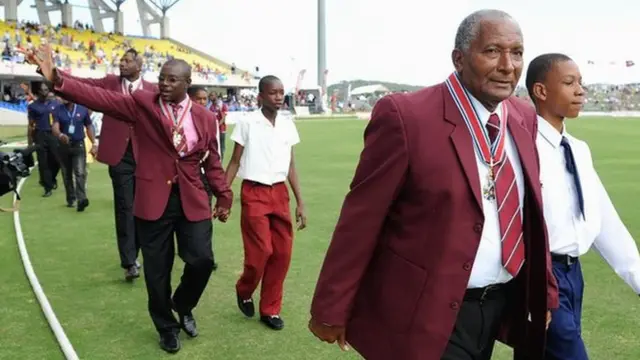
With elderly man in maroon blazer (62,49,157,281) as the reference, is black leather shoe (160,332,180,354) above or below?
below

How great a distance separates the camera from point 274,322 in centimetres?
539

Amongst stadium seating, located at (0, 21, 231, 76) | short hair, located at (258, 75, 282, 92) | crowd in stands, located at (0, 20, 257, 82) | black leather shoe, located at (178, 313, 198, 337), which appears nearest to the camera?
black leather shoe, located at (178, 313, 198, 337)

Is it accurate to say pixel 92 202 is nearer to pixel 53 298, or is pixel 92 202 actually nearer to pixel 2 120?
pixel 53 298

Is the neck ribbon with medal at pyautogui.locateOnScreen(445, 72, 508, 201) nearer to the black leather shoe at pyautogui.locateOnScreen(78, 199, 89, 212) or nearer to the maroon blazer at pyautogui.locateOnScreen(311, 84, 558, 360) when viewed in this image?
the maroon blazer at pyautogui.locateOnScreen(311, 84, 558, 360)

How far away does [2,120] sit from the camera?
3375cm

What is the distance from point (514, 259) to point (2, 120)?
35126 mm

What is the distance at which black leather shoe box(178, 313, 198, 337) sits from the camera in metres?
5.20

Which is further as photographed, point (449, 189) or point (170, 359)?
point (170, 359)

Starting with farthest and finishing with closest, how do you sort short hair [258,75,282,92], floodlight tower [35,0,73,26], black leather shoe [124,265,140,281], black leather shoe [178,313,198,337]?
floodlight tower [35,0,73,26]
black leather shoe [124,265,140,281]
short hair [258,75,282,92]
black leather shoe [178,313,198,337]

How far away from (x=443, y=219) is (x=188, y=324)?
328cm

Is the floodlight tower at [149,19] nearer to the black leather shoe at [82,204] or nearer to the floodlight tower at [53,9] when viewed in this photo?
the floodlight tower at [53,9]

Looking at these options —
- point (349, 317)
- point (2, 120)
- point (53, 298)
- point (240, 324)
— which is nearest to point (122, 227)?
point (53, 298)

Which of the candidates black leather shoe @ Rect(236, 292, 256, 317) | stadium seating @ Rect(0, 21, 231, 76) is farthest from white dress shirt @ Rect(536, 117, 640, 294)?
stadium seating @ Rect(0, 21, 231, 76)

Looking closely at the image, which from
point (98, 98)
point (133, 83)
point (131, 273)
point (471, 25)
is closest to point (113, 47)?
point (133, 83)
